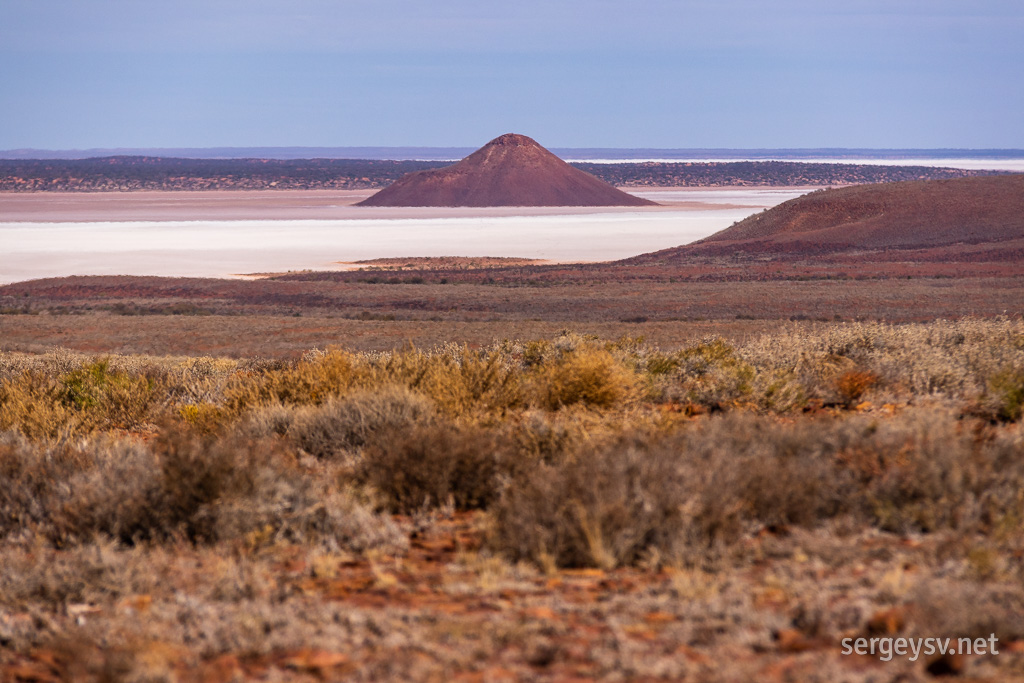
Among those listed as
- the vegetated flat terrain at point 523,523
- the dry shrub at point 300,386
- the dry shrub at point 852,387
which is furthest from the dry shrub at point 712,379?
the dry shrub at point 300,386

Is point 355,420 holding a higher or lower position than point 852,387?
lower

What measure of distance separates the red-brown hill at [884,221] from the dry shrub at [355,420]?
2031 inches

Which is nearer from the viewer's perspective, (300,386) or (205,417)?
(205,417)

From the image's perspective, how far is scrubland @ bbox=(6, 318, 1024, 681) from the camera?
334cm

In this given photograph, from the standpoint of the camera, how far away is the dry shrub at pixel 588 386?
289 inches

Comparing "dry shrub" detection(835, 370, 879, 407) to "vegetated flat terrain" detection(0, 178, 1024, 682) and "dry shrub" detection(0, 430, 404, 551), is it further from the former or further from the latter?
"dry shrub" detection(0, 430, 404, 551)

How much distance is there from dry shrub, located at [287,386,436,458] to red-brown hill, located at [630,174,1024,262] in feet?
169

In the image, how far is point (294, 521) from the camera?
4711 millimetres

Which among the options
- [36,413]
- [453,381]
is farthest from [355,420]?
[36,413]

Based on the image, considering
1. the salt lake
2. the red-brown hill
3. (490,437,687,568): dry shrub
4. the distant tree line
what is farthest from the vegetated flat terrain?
the distant tree line

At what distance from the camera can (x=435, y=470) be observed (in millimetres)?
5215

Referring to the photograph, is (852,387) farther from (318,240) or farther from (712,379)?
(318,240)

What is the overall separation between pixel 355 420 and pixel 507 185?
106m

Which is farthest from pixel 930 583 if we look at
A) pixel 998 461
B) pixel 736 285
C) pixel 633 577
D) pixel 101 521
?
pixel 736 285
